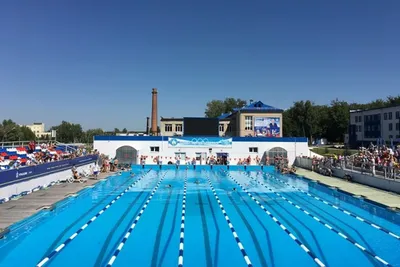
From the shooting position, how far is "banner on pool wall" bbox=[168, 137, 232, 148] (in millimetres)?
41250

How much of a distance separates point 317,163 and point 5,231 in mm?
27397

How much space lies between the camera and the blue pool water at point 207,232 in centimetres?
938

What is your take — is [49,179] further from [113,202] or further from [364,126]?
[364,126]

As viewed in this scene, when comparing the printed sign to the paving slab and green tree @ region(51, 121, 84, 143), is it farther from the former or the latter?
green tree @ region(51, 121, 84, 143)

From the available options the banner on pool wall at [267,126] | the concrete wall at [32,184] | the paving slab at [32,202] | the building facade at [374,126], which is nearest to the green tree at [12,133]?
the concrete wall at [32,184]

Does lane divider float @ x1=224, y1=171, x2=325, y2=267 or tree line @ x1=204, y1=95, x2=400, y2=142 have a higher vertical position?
tree line @ x1=204, y1=95, x2=400, y2=142

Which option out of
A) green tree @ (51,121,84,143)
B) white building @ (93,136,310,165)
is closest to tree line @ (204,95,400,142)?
white building @ (93,136,310,165)

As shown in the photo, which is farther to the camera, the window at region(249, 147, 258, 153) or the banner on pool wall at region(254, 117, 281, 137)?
the banner on pool wall at region(254, 117, 281, 137)

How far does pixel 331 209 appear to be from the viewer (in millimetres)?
16062

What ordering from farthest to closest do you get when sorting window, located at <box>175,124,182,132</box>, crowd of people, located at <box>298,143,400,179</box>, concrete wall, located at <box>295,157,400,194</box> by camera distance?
1. window, located at <box>175,124,182,132</box>
2. crowd of people, located at <box>298,143,400,179</box>
3. concrete wall, located at <box>295,157,400,194</box>

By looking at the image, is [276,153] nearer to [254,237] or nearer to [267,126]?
[267,126]

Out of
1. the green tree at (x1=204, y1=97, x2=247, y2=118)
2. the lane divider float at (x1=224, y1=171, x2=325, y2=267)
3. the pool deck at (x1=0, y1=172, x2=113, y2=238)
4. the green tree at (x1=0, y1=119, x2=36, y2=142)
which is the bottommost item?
the lane divider float at (x1=224, y1=171, x2=325, y2=267)

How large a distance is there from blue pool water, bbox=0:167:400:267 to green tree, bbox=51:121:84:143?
9486cm

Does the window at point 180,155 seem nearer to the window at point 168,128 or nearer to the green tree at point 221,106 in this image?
the window at point 168,128
